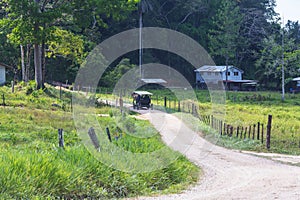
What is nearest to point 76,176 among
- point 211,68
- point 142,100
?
point 142,100

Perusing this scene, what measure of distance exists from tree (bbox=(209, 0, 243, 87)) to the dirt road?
46.4 meters

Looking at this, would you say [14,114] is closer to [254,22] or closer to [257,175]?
[257,175]

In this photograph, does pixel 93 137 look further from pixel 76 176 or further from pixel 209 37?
pixel 209 37

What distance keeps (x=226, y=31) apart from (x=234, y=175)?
178 feet

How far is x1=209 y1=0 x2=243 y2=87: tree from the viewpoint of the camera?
62.7 metres

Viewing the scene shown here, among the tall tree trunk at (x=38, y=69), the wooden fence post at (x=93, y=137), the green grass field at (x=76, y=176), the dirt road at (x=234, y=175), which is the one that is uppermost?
the tall tree trunk at (x=38, y=69)

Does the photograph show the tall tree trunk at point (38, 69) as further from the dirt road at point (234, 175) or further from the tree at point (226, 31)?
the tree at point (226, 31)

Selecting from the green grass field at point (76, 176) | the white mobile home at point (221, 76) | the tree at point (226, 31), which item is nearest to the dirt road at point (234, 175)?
the green grass field at point (76, 176)

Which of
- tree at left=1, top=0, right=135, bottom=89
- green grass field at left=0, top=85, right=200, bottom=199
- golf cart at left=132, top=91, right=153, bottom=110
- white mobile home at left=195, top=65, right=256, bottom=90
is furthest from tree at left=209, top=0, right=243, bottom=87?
green grass field at left=0, top=85, right=200, bottom=199

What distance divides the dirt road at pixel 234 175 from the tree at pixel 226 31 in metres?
46.4

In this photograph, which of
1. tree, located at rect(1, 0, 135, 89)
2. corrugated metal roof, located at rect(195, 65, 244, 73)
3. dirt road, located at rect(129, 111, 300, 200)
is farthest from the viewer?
corrugated metal roof, located at rect(195, 65, 244, 73)

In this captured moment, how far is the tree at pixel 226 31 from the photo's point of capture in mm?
62688

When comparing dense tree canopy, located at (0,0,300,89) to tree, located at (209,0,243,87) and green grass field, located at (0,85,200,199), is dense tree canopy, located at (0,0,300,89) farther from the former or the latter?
green grass field, located at (0,85,200,199)

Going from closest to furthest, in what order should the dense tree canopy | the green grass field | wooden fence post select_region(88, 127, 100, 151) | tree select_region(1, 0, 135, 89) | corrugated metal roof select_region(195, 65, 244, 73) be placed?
the green grass field, wooden fence post select_region(88, 127, 100, 151), tree select_region(1, 0, 135, 89), the dense tree canopy, corrugated metal roof select_region(195, 65, 244, 73)
